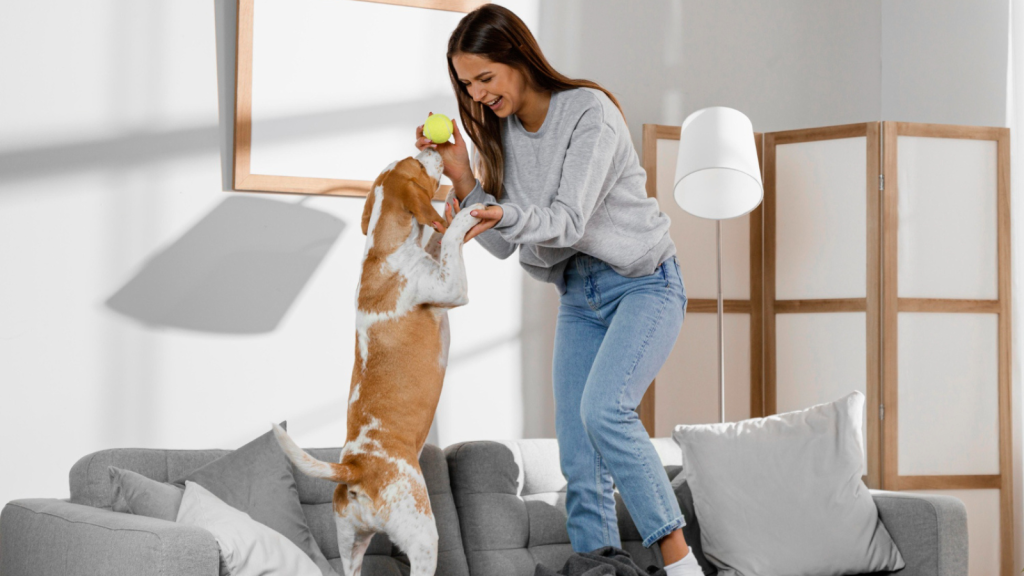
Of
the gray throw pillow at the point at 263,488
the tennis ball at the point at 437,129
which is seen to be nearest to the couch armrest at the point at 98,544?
the gray throw pillow at the point at 263,488

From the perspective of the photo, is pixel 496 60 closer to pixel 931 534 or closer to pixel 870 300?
pixel 931 534

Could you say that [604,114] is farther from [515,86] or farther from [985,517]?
[985,517]

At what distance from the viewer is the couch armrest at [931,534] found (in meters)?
2.35

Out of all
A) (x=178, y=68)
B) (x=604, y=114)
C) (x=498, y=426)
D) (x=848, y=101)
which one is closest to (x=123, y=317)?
(x=178, y=68)

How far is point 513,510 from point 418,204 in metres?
0.94

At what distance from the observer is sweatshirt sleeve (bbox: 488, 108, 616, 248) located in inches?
71.5

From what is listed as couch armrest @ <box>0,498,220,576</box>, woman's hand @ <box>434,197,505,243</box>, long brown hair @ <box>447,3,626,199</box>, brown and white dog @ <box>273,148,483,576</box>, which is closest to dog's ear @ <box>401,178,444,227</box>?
brown and white dog @ <box>273,148,483,576</box>

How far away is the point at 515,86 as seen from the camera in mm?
2049

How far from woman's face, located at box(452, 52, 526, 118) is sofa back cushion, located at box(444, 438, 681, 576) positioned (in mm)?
973

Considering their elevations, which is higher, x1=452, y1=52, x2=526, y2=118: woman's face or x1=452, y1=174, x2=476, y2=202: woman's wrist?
x1=452, y1=52, x2=526, y2=118: woman's face

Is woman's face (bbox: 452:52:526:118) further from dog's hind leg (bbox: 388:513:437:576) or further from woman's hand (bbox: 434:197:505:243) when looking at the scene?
dog's hind leg (bbox: 388:513:437:576)

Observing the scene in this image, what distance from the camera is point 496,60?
78.6 inches

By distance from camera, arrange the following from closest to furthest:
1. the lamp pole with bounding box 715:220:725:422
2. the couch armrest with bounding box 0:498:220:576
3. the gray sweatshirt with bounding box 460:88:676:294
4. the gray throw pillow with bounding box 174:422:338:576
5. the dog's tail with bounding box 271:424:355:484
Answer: the couch armrest with bounding box 0:498:220:576, the dog's tail with bounding box 271:424:355:484, the gray sweatshirt with bounding box 460:88:676:294, the gray throw pillow with bounding box 174:422:338:576, the lamp pole with bounding box 715:220:725:422

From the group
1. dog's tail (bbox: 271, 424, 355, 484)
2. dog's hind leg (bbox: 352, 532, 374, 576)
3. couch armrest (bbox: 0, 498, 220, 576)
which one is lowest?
dog's hind leg (bbox: 352, 532, 374, 576)
